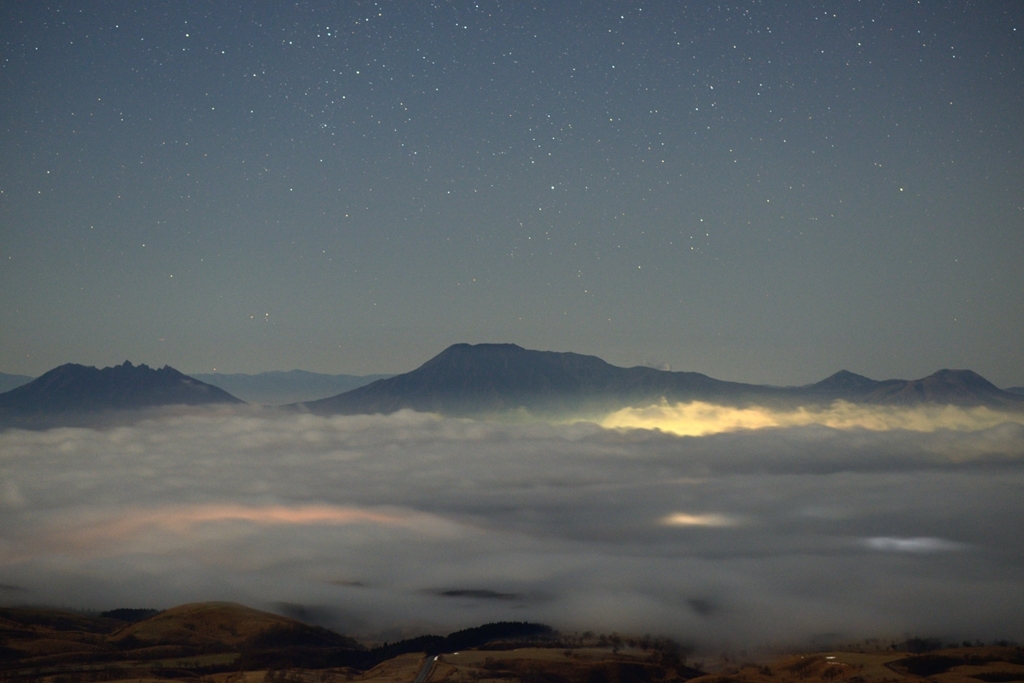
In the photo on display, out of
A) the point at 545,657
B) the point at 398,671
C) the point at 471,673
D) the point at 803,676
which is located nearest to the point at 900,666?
the point at 803,676

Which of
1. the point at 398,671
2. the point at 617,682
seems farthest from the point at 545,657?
the point at 398,671

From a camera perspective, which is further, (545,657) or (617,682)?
(545,657)

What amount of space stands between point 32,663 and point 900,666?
704ft

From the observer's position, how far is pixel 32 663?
627 ft

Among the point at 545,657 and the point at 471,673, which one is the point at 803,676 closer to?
the point at 545,657

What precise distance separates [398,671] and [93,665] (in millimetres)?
74511

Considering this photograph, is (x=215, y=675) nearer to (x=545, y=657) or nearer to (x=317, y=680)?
(x=317, y=680)

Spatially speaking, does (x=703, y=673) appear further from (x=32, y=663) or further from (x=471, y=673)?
(x=32, y=663)

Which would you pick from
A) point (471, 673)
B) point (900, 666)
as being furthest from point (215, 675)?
point (900, 666)

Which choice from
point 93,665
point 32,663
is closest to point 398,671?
point 93,665

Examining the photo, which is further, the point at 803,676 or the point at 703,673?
the point at 703,673

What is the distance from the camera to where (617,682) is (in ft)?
611

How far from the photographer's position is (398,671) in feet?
633

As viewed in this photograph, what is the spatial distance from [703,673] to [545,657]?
41485 millimetres
